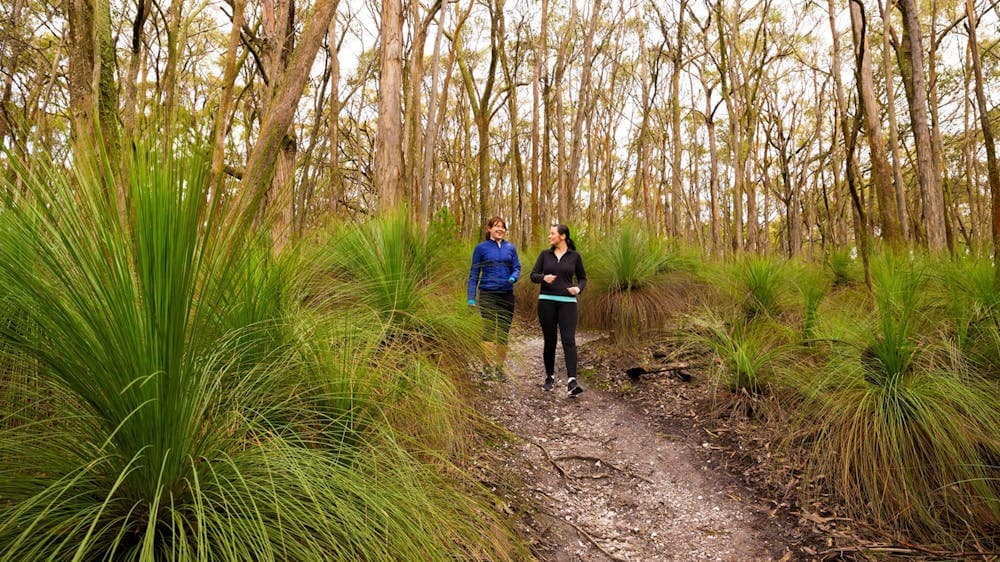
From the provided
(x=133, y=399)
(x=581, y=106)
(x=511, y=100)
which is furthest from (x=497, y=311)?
(x=511, y=100)

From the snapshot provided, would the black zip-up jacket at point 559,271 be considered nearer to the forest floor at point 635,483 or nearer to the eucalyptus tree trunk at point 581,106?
the forest floor at point 635,483

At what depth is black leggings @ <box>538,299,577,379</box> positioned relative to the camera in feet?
14.8

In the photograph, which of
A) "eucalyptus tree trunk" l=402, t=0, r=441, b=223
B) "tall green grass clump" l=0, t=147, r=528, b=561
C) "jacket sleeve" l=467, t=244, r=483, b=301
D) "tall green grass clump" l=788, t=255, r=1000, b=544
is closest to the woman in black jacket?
"jacket sleeve" l=467, t=244, r=483, b=301

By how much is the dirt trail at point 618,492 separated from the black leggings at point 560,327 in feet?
→ 1.36

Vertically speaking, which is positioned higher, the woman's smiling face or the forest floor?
the woman's smiling face

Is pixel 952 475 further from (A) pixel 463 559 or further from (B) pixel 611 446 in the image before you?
(A) pixel 463 559

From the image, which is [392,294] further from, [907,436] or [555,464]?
[907,436]

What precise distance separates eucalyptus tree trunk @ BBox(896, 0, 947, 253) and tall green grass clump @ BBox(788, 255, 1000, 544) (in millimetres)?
3612

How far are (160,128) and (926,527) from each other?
11.6ft

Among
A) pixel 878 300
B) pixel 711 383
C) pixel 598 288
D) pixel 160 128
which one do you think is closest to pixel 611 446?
pixel 711 383

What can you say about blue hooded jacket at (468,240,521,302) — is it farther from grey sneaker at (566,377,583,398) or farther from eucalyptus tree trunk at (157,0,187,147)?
eucalyptus tree trunk at (157,0,187,147)

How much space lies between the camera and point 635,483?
3234 mm

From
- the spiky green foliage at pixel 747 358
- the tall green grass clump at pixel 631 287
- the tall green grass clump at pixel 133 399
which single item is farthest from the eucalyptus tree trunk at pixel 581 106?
the tall green grass clump at pixel 133 399

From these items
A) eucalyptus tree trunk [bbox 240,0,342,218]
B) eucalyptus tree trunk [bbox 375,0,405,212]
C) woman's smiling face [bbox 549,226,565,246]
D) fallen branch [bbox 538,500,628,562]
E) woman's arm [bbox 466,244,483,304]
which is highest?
eucalyptus tree trunk [bbox 375,0,405,212]
